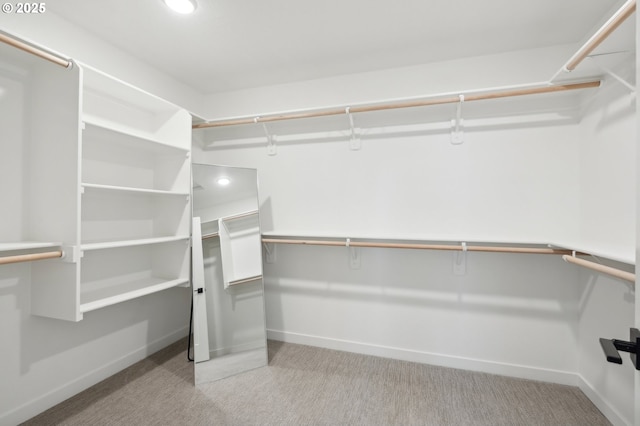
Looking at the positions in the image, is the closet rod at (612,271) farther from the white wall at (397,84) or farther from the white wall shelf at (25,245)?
the white wall shelf at (25,245)

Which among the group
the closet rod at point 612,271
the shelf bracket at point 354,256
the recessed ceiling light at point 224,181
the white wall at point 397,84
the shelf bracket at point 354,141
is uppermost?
the white wall at point 397,84

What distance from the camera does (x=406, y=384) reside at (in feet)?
6.97

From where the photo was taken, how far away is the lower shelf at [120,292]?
1828 millimetres

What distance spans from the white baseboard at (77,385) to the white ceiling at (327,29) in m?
2.39

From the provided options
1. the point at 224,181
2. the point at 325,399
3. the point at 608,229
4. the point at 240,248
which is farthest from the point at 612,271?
the point at 224,181

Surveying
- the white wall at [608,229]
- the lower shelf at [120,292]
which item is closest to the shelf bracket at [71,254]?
the lower shelf at [120,292]

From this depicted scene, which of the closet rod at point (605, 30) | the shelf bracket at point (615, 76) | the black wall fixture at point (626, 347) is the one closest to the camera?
the black wall fixture at point (626, 347)

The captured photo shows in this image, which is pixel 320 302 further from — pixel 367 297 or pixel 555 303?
pixel 555 303

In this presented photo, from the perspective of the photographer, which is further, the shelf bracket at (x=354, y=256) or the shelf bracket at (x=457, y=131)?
the shelf bracket at (x=354, y=256)

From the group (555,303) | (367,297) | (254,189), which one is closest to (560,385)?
(555,303)

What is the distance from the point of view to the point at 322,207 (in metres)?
2.67

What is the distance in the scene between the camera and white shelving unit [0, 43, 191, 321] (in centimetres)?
167

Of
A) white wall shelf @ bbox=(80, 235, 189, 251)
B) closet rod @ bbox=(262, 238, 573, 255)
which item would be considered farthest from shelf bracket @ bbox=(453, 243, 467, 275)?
white wall shelf @ bbox=(80, 235, 189, 251)

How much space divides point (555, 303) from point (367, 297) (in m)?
1.37
